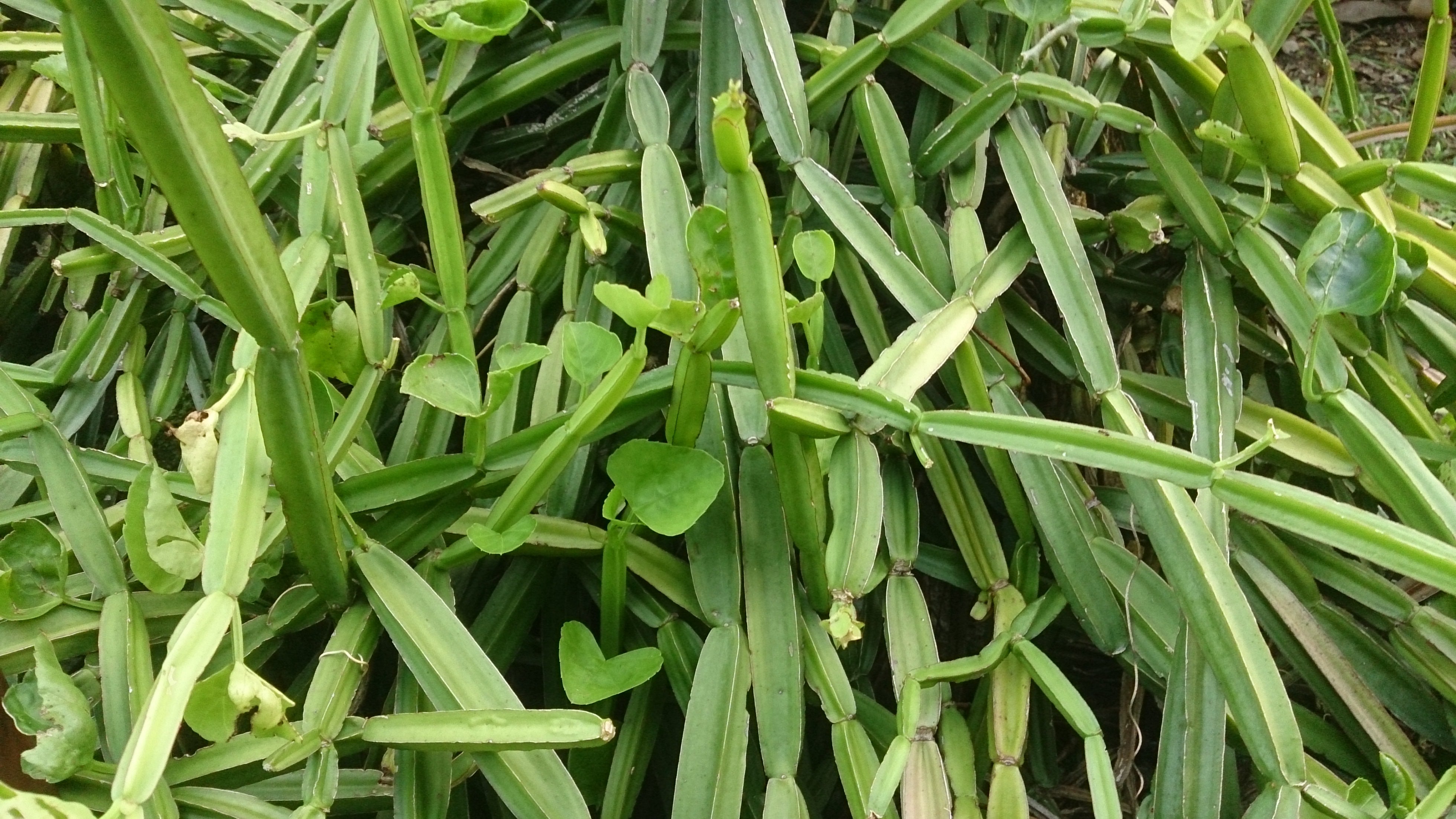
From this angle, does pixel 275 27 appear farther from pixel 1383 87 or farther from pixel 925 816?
pixel 1383 87

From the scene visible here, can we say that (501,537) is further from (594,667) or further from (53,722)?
(53,722)

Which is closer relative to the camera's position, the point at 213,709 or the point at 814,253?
the point at 213,709

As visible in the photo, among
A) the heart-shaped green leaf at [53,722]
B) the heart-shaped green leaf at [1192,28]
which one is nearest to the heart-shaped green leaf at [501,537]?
the heart-shaped green leaf at [53,722]

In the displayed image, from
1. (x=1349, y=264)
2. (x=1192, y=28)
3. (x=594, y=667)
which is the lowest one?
(x=594, y=667)

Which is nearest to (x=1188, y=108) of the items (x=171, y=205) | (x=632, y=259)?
(x=632, y=259)

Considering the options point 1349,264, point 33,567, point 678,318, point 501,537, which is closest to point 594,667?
point 501,537
